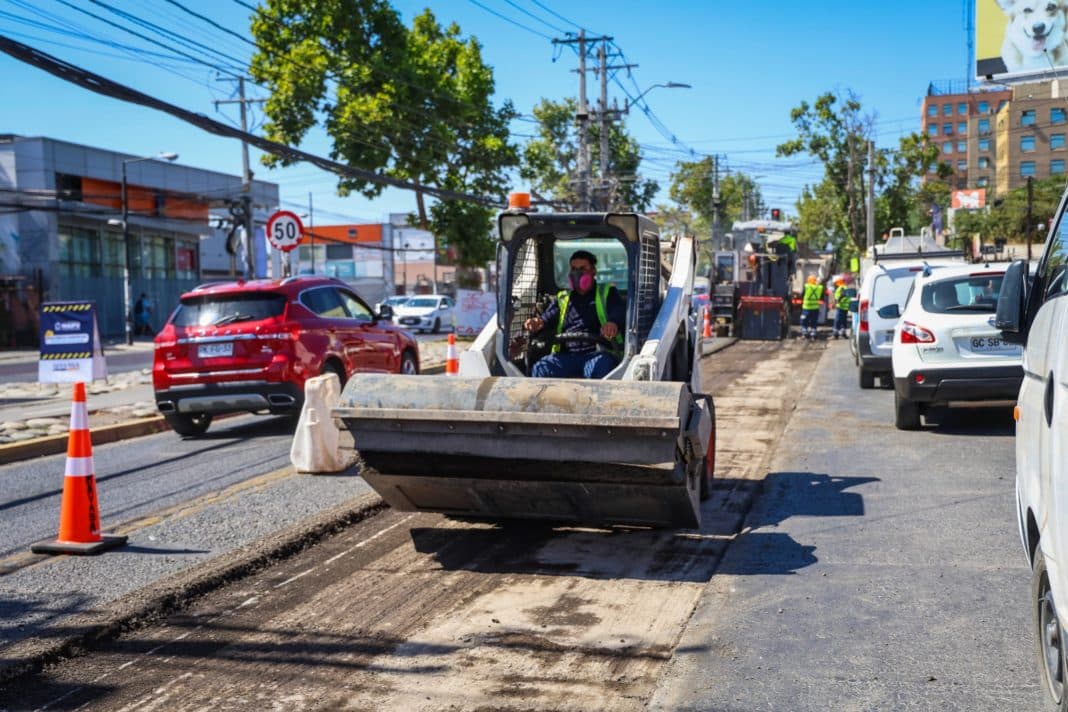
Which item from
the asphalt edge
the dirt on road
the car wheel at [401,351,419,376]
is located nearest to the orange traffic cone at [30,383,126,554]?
the asphalt edge

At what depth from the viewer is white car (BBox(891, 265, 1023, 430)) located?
11.3m

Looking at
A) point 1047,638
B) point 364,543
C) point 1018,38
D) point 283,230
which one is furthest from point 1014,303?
point 1018,38

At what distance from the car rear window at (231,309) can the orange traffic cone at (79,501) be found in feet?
18.6

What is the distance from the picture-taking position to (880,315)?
16078mm

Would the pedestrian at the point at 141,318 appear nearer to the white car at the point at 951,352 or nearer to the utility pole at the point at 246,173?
the utility pole at the point at 246,173

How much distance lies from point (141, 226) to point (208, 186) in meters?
5.75

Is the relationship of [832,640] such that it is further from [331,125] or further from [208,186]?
[208,186]

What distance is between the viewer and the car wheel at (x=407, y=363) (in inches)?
609

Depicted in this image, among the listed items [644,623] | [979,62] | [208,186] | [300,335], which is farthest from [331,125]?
[644,623]

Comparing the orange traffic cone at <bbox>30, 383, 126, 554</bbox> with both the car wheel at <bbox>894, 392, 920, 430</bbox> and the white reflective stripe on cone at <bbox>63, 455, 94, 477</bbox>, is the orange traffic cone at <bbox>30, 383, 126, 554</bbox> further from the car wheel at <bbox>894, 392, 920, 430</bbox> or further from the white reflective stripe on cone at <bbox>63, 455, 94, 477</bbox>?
the car wheel at <bbox>894, 392, 920, 430</bbox>

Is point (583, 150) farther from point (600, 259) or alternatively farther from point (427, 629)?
point (427, 629)

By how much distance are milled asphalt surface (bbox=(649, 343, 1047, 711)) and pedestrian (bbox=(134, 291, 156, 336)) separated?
125ft

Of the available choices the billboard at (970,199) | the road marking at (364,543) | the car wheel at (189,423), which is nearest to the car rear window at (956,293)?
the road marking at (364,543)

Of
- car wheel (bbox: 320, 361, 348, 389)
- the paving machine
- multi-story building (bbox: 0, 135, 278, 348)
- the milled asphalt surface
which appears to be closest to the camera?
the milled asphalt surface
